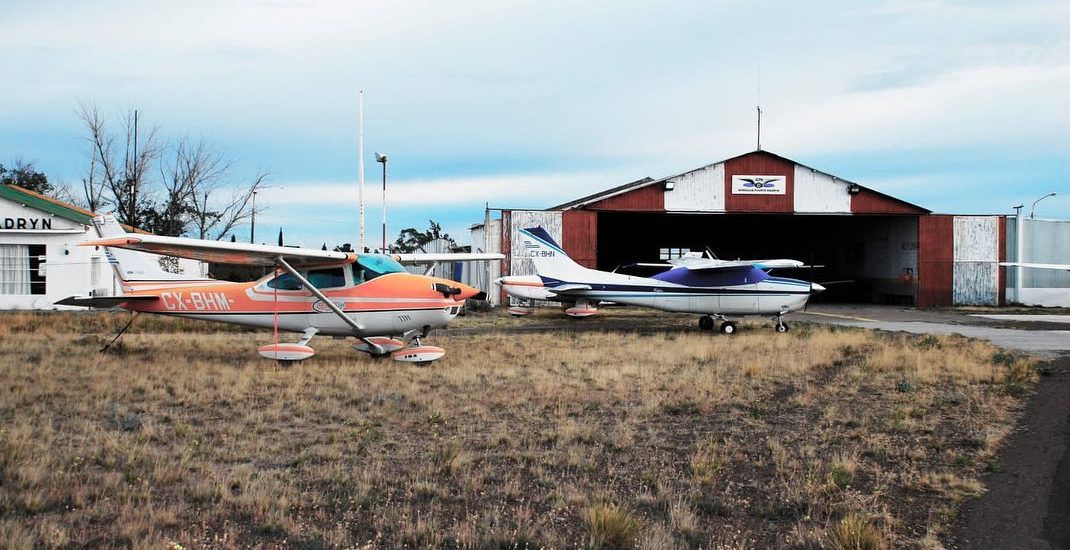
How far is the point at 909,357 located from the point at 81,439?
1277 cm

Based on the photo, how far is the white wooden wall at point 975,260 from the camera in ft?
106

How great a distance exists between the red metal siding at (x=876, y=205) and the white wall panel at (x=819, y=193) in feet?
1.30

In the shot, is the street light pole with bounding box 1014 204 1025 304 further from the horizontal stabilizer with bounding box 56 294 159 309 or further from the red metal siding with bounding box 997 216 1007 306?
the horizontal stabilizer with bounding box 56 294 159 309

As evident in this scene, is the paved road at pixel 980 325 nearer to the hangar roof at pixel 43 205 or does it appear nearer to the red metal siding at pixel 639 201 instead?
the red metal siding at pixel 639 201

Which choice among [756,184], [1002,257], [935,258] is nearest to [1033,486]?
[756,184]

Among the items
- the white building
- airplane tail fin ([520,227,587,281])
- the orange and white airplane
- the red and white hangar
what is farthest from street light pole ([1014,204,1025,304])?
the white building

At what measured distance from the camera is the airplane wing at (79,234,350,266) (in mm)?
10125

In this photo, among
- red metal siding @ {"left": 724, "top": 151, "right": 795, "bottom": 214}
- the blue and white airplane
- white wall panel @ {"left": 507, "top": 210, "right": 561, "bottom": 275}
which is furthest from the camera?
red metal siding @ {"left": 724, "top": 151, "right": 795, "bottom": 214}

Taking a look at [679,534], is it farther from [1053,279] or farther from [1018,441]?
[1053,279]

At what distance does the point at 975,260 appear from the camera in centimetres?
3228

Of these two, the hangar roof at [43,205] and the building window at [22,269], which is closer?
the hangar roof at [43,205]

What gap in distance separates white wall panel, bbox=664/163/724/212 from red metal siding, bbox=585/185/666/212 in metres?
0.35

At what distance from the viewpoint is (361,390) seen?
9836 millimetres

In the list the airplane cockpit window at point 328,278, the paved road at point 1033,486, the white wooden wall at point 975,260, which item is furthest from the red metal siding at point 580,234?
the paved road at point 1033,486
